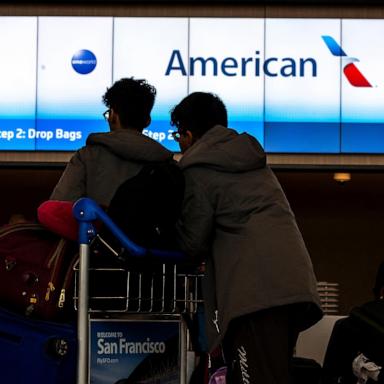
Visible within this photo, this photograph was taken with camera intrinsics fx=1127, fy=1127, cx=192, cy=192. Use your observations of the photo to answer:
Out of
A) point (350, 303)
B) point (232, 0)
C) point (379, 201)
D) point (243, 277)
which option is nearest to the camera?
point (243, 277)

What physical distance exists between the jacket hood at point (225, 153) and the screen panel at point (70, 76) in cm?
648

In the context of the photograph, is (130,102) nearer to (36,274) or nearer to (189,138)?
(189,138)

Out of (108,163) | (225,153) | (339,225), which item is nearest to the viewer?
(225,153)

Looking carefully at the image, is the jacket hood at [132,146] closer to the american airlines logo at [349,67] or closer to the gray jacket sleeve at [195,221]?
the gray jacket sleeve at [195,221]

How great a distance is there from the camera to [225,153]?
376 centimetres

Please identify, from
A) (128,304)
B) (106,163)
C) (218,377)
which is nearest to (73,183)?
(106,163)

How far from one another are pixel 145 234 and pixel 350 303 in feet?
32.5

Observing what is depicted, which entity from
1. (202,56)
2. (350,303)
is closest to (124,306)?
(202,56)

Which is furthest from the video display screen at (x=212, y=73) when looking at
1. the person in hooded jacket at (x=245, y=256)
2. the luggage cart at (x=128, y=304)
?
the person in hooded jacket at (x=245, y=256)

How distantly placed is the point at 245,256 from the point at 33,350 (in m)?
0.83

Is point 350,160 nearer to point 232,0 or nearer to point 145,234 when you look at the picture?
point 232,0

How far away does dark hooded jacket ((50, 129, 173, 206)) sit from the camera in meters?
3.98

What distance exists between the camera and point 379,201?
1248 centimetres

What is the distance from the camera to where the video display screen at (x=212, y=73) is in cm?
1029
